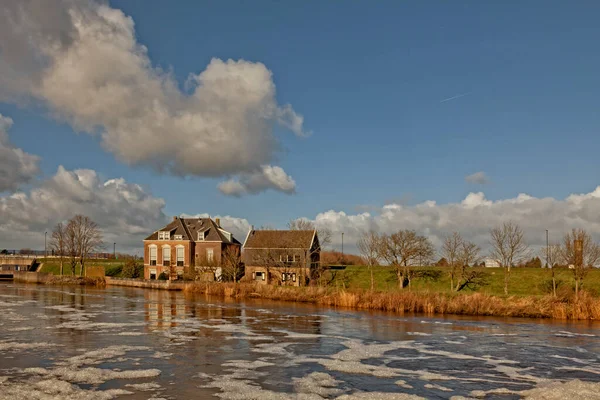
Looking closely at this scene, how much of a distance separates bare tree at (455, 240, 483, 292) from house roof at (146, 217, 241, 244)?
116 ft

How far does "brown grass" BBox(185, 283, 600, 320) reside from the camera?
36.8 meters

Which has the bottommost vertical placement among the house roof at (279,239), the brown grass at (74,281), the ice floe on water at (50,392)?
the brown grass at (74,281)

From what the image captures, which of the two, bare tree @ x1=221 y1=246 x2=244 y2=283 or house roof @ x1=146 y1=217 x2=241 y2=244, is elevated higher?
house roof @ x1=146 y1=217 x2=241 y2=244

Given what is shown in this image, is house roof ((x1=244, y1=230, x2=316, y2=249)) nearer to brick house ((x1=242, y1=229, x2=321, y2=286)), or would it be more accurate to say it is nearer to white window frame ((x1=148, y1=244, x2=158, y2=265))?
brick house ((x1=242, y1=229, x2=321, y2=286))

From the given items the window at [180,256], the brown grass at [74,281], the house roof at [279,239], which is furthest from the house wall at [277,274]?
the brown grass at [74,281]

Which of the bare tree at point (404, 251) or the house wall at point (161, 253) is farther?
the house wall at point (161, 253)

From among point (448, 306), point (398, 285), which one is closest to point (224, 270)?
point (398, 285)

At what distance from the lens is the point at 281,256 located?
67938 millimetres

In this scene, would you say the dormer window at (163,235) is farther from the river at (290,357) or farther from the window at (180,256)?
the river at (290,357)

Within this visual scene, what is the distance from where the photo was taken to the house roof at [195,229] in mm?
78812

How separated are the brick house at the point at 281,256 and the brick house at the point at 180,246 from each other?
19.5 ft

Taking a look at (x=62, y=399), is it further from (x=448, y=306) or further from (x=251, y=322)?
(x=448, y=306)

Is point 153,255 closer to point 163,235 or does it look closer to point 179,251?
point 163,235

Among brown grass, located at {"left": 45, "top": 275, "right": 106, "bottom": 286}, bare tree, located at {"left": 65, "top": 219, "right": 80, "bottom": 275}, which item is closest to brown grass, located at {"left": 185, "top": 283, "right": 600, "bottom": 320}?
brown grass, located at {"left": 45, "top": 275, "right": 106, "bottom": 286}
